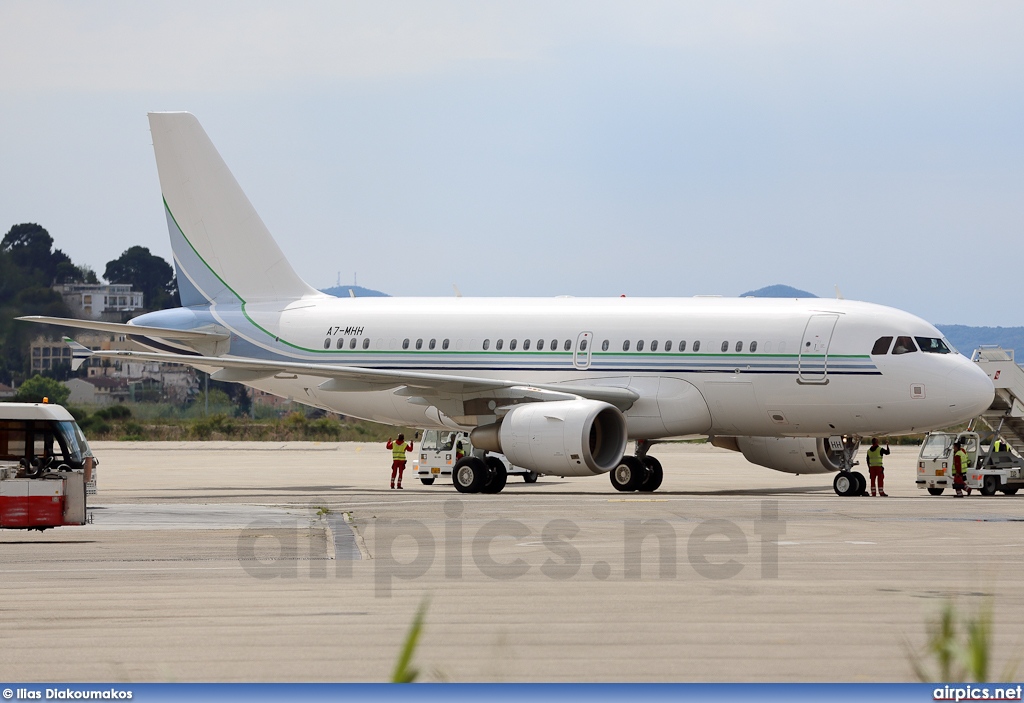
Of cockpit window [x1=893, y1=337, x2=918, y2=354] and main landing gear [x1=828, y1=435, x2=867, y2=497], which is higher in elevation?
cockpit window [x1=893, y1=337, x2=918, y2=354]

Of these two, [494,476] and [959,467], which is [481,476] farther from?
[959,467]

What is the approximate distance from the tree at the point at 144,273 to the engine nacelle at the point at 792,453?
2848 inches

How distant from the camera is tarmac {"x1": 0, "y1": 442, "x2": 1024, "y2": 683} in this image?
9.01m

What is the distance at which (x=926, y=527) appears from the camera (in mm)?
18938

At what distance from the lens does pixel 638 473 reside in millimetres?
29875

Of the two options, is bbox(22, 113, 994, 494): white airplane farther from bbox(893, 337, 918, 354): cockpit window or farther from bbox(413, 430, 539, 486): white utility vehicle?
bbox(413, 430, 539, 486): white utility vehicle

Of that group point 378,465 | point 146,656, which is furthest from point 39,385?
point 146,656

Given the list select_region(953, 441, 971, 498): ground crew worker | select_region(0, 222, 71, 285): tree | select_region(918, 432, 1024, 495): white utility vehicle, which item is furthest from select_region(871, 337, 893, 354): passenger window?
select_region(0, 222, 71, 285): tree

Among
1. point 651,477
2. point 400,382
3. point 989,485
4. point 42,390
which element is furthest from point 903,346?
point 42,390

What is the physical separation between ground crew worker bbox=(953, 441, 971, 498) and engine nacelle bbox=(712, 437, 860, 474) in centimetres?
239

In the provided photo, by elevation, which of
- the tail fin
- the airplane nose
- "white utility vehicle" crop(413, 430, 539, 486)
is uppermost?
the tail fin

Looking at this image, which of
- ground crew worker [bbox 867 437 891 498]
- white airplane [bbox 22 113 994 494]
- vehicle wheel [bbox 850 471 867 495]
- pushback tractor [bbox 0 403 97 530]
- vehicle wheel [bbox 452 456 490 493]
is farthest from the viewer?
vehicle wheel [bbox 452 456 490 493]

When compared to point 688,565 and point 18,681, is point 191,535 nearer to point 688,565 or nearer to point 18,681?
point 688,565

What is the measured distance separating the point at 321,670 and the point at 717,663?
8.08 feet
